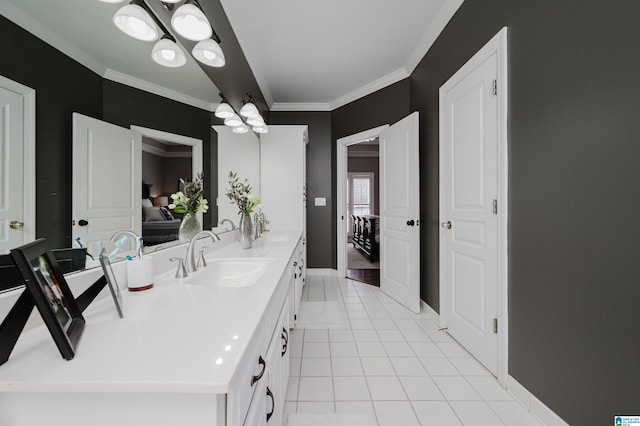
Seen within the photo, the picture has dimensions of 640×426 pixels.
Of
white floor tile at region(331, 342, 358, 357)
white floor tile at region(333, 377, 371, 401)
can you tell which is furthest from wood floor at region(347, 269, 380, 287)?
white floor tile at region(333, 377, 371, 401)

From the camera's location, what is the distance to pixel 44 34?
779mm

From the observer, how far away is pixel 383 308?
291 cm

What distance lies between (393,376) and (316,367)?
1.67 feet

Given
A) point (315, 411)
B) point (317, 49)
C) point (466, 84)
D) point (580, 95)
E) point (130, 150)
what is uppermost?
point (317, 49)

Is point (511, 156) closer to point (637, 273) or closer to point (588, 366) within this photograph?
point (637, 273)

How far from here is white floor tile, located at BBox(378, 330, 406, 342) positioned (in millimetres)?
2222

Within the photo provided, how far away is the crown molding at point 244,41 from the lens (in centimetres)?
215

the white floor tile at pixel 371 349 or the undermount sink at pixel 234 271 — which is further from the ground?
the undermount sink at pixel 234 271

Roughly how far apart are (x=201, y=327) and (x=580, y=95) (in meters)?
1.70

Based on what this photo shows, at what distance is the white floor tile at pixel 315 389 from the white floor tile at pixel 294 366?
8cm

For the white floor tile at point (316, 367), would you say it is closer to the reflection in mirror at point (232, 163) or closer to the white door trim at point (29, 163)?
the reflection in mirror at point (232, 163)

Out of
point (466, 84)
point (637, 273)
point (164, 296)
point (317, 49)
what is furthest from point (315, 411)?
point (317, 49)

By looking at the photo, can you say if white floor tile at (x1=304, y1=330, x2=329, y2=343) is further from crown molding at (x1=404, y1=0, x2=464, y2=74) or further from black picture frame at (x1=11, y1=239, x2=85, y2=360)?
crown molding at (x1=404, y1=0, x2=464, y2=74)

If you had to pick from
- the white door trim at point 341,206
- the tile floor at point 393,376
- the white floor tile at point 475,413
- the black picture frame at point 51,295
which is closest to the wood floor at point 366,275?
the white door trim at point 341,206
